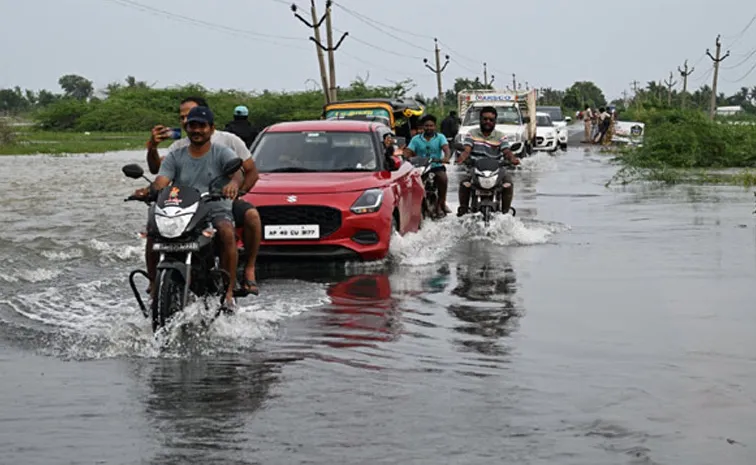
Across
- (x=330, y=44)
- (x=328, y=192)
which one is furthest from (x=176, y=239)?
(x=330, y=44)

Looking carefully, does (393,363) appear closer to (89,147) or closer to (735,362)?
(735,362)

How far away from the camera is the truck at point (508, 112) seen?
37.8 m

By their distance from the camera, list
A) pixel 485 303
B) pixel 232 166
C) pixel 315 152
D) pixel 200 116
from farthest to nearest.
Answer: pixel 315 152 < pixel 485 303 < pixel 200 116 < pixel 232 166

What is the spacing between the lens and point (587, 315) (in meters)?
9.77

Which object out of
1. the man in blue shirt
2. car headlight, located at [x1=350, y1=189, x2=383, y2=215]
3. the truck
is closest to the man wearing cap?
the man in blue shirt

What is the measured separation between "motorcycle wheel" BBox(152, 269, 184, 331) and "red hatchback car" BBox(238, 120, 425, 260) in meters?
3.99

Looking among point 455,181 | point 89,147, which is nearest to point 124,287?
point 455,181

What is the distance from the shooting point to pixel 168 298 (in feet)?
27.3

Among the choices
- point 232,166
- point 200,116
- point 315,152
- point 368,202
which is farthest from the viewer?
point 315,152

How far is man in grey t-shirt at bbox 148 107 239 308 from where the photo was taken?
879 cm

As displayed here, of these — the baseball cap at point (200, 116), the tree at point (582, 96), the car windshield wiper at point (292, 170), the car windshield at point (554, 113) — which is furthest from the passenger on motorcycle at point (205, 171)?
the tree at point (582, 96)

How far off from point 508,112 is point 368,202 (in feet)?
90.3

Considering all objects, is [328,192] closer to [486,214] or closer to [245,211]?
[245,211]

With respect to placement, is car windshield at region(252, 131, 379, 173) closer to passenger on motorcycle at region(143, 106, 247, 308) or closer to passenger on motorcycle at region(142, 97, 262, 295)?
passenger on motorcycle at region(142, 97, 262, 295)
